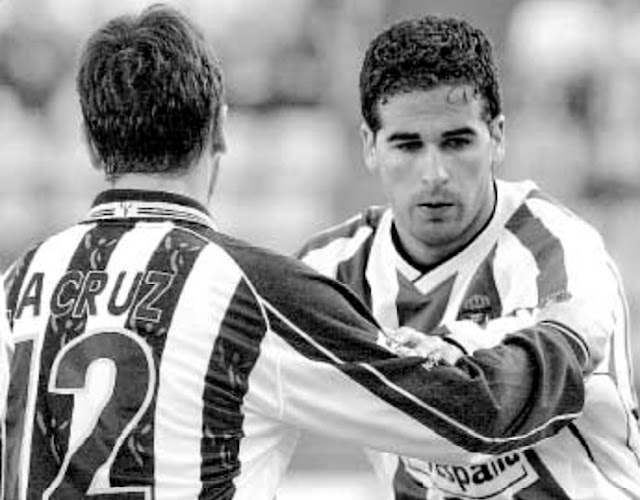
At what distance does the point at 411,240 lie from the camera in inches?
180

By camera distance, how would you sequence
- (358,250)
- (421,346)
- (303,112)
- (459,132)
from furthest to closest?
(303,112) → (358,250) → (459,132) → (421,346)

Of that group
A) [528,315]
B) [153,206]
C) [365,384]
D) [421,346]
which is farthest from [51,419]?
[528,315]

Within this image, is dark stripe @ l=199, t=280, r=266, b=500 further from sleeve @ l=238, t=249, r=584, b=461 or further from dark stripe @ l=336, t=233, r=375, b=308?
dark stripe @ l=336, t=233, r=375, b=308

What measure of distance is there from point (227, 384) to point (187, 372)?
0.08m

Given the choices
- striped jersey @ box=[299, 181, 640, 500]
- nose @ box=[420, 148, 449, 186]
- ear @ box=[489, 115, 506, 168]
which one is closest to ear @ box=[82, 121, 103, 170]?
striped jersey @ box=[299, 181, 640, 500]

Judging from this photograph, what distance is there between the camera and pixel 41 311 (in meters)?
3.54

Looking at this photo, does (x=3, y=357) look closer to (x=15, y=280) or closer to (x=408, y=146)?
(x=15, y=280)

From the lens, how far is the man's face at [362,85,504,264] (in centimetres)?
430

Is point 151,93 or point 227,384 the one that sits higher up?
point 151,93

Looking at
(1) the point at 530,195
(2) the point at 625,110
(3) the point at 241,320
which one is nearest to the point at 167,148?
(3) the point at 241,320

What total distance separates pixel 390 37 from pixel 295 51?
7458 mm

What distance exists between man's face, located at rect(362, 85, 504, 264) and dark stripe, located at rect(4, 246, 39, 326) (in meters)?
1.07

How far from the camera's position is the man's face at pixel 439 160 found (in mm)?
4297

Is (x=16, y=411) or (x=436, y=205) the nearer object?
(x=16, y=411)
